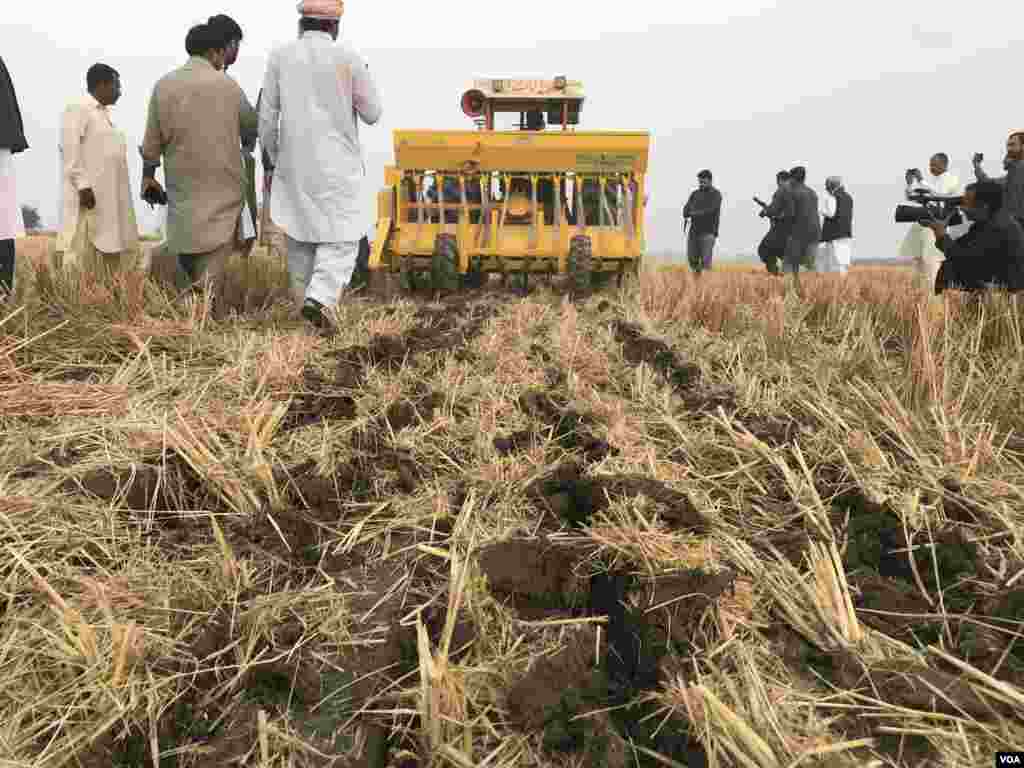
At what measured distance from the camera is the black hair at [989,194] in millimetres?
4320

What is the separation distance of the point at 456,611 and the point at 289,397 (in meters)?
1.57

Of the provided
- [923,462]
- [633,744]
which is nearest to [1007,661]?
[633,744]

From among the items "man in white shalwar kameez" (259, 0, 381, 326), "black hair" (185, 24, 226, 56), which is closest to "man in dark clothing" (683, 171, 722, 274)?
"man in white shalwar kameez" (259, 0, 381, 326)

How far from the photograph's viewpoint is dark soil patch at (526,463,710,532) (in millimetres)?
1693

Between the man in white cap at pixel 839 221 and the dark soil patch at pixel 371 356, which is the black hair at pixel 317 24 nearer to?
the dark soil patch at pixel 371 356

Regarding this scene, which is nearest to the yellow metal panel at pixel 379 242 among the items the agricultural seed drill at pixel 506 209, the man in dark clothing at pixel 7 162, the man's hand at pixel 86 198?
the agricultural seed drill at pixel 506 209

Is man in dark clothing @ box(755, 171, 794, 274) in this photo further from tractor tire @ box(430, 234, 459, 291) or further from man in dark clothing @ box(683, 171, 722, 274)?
tractor tire @ box(430, 234, 459, 291)

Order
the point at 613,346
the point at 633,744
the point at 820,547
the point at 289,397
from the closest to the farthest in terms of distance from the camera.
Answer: the point at 633,744 → the point at 820,547 → the point at 289,397 → the point at 613,346

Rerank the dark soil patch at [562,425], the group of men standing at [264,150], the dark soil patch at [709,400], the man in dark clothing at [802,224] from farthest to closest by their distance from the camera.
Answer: the man in dark clothing at [802,224]
the group of men standing at [264,150]
the dark soil patch at [709,400]
the dark soil patch at [562,425]

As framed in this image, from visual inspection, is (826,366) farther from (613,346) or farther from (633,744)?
(633,744)

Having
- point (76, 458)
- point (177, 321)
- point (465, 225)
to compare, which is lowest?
point (76, 458)

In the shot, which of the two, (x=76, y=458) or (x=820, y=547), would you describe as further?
(x=76, y=458)

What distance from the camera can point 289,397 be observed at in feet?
8.63

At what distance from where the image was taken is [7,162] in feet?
13.0
